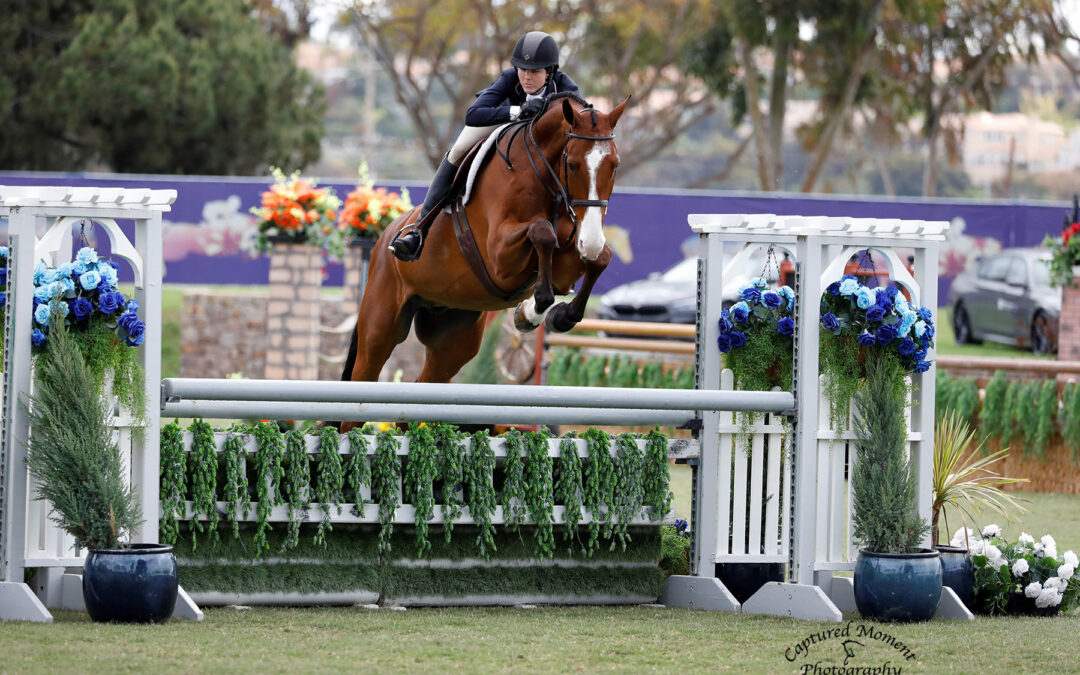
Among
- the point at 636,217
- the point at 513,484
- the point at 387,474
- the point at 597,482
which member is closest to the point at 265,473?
the point at 387,474

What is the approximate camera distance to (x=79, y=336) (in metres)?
5.09

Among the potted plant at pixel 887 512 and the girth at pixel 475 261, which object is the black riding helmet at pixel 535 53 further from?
the potted plant at pixel 887 512

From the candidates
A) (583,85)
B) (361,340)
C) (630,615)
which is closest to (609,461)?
(630,615)

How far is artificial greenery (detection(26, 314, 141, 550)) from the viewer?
192 inches

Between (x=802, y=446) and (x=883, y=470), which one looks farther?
(x=802, y=446)

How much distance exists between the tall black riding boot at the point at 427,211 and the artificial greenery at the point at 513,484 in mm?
1232

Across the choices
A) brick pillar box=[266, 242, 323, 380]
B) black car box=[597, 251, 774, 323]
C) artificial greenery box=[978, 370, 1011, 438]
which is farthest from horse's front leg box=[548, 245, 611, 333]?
→ black car box=[597, 251, 774, 323]

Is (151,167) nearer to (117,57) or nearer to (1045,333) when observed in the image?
(117,57)

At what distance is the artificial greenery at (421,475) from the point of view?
18.3ft

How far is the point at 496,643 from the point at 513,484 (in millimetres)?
956

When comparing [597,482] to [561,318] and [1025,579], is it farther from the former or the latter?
[1025,579]

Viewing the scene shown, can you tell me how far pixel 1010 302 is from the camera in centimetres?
1789

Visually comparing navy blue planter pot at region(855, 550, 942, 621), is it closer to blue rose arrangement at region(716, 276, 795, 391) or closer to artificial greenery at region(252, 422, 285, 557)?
blue rose arrangement at region(716, 276, 795, 391)

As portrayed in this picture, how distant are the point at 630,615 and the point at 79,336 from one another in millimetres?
2312
